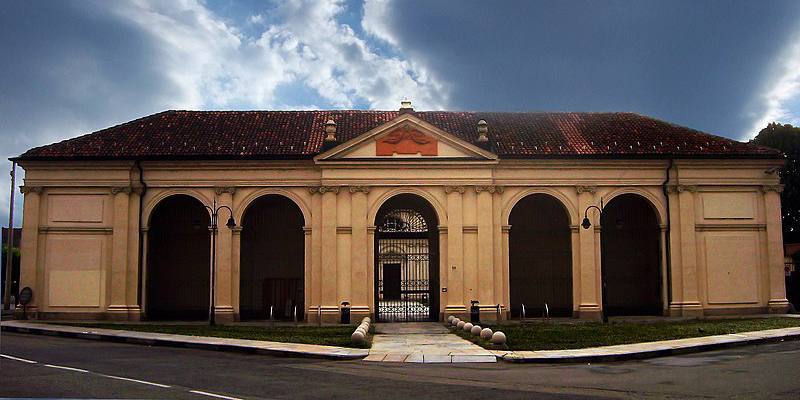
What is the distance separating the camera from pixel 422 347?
19.5 metres

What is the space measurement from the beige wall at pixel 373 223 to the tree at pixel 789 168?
18261 mm

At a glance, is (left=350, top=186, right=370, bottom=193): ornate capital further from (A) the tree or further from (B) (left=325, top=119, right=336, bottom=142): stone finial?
(A) the tree

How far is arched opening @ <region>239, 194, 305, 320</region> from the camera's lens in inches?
1292

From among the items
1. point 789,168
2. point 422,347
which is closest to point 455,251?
point 422,347

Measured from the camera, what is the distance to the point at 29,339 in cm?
2191

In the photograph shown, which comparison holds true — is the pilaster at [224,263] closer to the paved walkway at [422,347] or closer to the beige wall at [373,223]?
the beige wall at [373,223]

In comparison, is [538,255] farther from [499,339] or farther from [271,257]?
[499,339]

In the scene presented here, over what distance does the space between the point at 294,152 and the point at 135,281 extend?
27.2 ft

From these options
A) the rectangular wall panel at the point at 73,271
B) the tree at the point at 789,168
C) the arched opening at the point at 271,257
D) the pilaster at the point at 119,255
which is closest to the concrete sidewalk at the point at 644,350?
the arched opening at the point at 271,257

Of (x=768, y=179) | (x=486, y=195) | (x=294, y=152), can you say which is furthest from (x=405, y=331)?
(x=768, y=179)

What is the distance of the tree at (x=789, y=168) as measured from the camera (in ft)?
152

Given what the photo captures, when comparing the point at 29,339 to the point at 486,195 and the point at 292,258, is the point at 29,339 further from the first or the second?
the point at 486,195

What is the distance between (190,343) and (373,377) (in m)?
8.19

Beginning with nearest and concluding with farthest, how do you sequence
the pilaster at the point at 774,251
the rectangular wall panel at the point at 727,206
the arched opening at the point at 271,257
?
the pilaster at the point at 774,251, the rectangular wall panel at the point at 727,206, the arched opening at the point at 271,257
